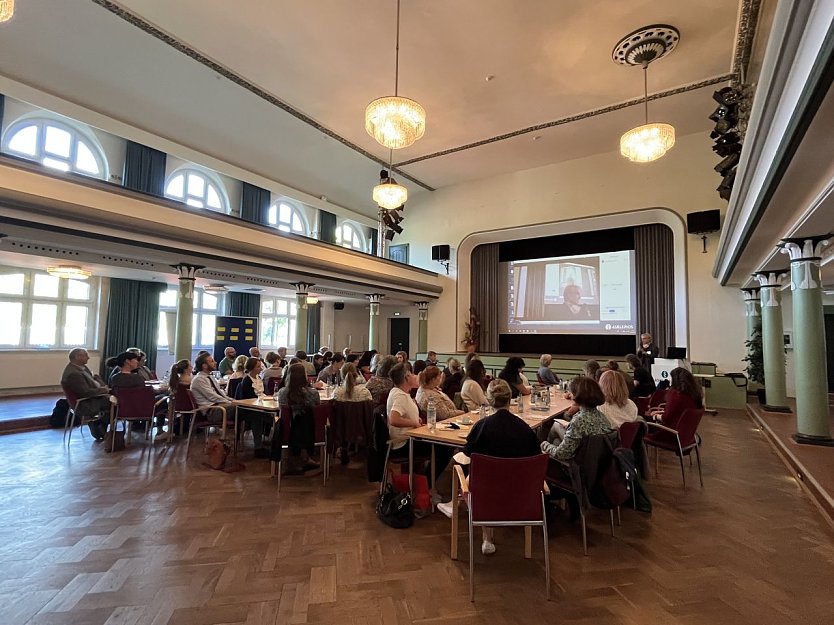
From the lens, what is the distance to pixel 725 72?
7.58 meters

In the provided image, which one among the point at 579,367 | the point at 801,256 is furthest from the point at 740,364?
the point at 801,256

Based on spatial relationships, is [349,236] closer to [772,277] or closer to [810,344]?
[772,277]

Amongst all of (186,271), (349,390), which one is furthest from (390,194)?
(186,271)

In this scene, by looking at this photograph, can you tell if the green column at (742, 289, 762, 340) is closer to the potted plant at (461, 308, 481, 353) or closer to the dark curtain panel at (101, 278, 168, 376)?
the potted plant at (461, 308, 481, 353)

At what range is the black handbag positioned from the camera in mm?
3330

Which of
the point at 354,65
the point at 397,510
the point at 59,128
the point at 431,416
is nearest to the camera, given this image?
the point at 397,510

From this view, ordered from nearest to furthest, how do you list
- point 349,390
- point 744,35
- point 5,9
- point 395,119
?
point 5,9
point 349,390
point 395,119
point 744,35

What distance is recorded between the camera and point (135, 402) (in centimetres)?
555

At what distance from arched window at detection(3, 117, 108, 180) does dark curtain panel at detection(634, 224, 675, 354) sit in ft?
44.0

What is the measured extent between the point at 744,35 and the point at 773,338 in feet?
16.7

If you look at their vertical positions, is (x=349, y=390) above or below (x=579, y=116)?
below

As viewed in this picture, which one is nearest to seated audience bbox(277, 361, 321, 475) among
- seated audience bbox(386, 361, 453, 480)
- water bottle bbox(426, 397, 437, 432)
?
seated audience bbox(386, 361, 453, 480)

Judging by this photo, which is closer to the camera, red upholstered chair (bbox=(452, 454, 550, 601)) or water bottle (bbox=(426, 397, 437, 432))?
red upholstered chair (bbox=(452, 454, 550, 601))

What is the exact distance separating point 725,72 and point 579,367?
702cm
